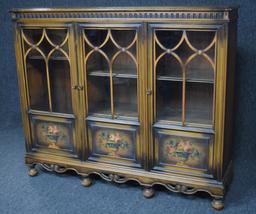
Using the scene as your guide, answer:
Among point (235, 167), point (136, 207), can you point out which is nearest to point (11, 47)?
point (136, 207)

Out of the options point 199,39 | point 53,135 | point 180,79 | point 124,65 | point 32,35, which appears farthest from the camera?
point 53,135

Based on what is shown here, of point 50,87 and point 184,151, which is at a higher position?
point 50,87

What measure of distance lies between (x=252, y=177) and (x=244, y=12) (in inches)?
40.0

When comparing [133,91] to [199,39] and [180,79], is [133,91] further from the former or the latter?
[199,39]

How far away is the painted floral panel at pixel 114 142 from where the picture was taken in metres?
2.18

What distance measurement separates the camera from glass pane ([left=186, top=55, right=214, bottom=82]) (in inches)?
77.6

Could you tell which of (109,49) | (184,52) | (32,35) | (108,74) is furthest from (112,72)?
(32,35)

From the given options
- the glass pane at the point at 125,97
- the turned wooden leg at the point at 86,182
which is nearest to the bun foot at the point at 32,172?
the turned wooden leg at the point at 86,182

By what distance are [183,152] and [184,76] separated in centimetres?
42

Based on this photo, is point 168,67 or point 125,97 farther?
point 125,97

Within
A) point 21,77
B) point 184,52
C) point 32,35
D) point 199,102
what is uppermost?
point 32,35

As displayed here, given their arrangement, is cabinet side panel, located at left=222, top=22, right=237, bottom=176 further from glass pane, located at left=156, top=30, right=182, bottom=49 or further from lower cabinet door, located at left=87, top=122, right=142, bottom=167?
lower cabinet door, located at left=87, top=122, right=142, bottom=167

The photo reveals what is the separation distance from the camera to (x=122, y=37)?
2051 millimetres

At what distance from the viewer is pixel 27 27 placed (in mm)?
2236
